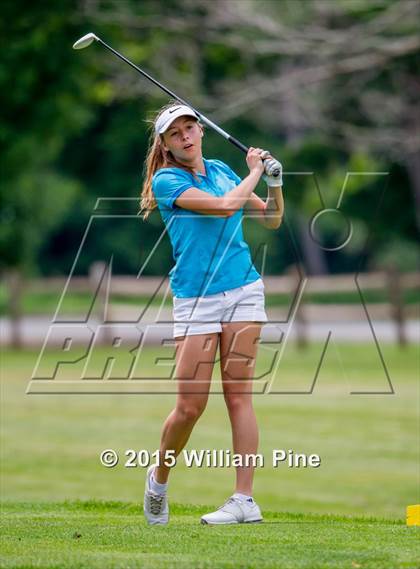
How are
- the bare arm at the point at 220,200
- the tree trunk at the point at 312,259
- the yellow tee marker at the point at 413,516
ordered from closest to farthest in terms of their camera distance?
the bare arm at the point at 220,200 < the yellow tee marker at the point at 413,516 < the tree trunk at the point at 312,259

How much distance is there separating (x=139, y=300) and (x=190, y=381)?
2371 centimetres

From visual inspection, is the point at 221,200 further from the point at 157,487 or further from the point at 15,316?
the point at 15,316

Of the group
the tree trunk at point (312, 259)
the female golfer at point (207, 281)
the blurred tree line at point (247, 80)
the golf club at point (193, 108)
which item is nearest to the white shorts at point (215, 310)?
the female golfer at point (207, 281)

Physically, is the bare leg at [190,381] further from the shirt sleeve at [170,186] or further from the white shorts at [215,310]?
the shirt sleeve at [170,186]

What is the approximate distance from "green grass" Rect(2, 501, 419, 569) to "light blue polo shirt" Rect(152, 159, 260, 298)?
1160 millimetres

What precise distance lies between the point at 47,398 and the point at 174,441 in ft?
44.6

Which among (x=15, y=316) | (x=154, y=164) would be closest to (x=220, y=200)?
(x=154, y=164)

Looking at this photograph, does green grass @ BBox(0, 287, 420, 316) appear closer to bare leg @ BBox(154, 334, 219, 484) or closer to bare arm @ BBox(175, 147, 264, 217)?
bare leg @ BBox(154, 334, 219, 484)

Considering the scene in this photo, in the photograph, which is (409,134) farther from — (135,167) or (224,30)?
(135,167)

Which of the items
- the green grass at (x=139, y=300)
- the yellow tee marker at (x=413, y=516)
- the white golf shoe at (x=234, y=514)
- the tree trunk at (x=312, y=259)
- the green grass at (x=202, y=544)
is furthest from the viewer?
the tree trunk at (x=312, y=259)

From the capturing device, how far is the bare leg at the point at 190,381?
23.4 ft

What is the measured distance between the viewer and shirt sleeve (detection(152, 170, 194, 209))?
7.14 meters

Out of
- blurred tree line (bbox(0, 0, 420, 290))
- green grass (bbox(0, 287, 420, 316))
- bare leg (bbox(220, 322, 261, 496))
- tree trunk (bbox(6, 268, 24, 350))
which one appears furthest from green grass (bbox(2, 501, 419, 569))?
tree trunk (bbox(6, 268, 24, 350))

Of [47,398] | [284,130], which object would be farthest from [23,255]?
[284,130]
